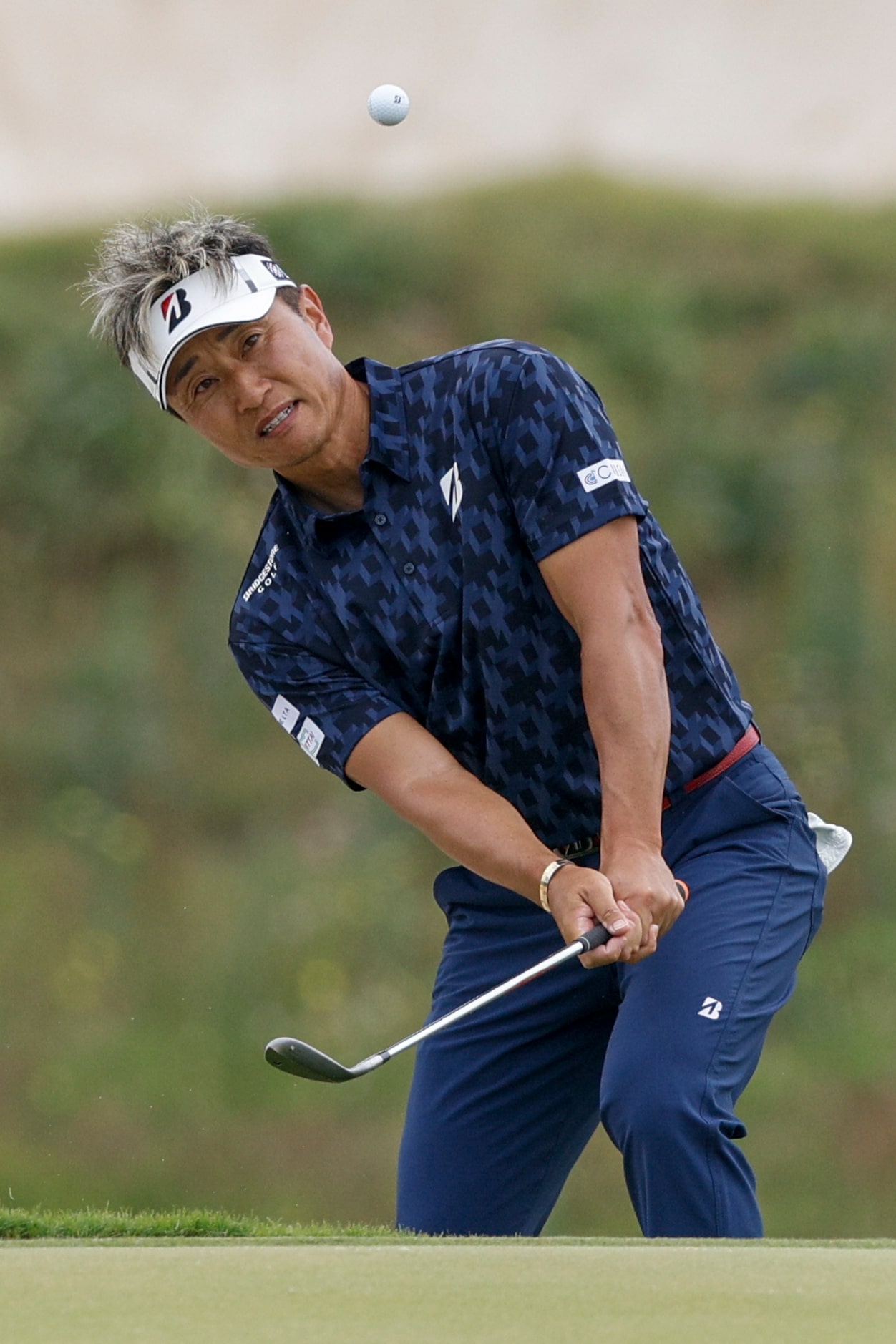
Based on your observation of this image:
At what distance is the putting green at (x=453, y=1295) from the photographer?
1.24 metres

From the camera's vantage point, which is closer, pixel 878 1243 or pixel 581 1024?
pixel 878 1243

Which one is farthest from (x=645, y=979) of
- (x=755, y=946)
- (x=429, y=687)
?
(x=429, y=687)

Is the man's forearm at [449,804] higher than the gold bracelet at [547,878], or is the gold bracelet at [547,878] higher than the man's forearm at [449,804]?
the man's forearm at [449,804]

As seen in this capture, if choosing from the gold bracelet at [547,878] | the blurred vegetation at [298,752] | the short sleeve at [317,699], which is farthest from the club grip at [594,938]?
the blurred vegetation at [298,752]

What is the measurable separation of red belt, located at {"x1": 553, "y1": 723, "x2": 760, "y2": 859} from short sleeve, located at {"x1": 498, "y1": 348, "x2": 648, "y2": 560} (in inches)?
11.2

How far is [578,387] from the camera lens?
2.04 metres

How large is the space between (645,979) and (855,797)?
558cm

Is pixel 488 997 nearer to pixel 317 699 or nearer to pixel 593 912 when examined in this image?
pixel 593 912

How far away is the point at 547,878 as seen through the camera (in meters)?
1.95

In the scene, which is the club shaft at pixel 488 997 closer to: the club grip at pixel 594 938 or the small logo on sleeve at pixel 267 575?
the club grip at pixel 594 938

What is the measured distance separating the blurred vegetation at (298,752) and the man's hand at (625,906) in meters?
4.80

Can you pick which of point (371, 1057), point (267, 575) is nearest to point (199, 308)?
point (267, 575)

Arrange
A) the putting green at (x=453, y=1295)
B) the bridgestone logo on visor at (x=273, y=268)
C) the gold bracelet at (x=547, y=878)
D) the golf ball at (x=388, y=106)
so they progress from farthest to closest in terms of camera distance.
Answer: the golf ball at (x=388, y=106) → the bridgestone logo on visor at (x=273, y=268) → the gold bracelet at (x=547, y=878) → the putting green at (x=453, y=1295)

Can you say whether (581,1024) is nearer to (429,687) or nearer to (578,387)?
(429,687)
